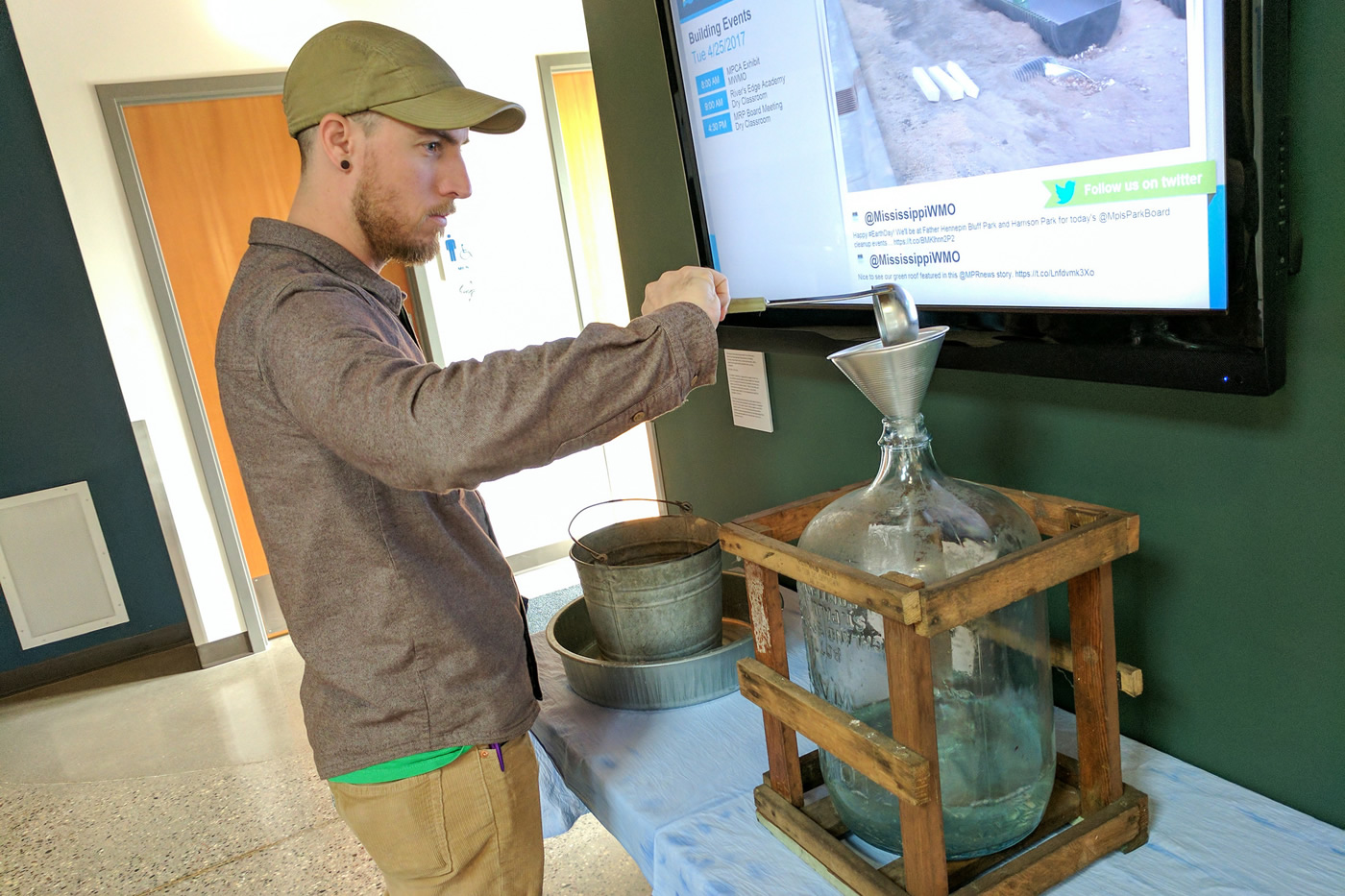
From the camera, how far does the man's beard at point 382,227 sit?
1.07 meters

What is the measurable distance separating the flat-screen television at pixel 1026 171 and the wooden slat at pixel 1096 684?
19 cm

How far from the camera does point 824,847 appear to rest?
86 centimetres

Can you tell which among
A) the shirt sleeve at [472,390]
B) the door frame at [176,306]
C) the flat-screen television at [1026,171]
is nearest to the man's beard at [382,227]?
the shirt sleeve at [472,390]

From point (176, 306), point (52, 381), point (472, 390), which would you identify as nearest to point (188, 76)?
point (176, 306)

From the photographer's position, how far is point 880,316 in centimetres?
81

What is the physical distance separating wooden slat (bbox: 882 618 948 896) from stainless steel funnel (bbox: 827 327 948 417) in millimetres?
197

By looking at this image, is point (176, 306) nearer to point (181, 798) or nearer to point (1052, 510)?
point (181, 798)

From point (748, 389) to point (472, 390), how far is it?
78 centimetres

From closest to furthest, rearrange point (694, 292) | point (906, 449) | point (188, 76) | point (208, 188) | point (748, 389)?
1. point (906, 449)
2. point (694, 292)
3. point (748, 389)
4. point (188, 76)
5. point (208, 188)

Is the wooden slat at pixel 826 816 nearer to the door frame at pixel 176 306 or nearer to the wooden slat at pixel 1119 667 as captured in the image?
the wooden slat at pixel 1119 667

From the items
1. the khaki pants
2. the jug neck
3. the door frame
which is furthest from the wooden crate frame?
the door frame

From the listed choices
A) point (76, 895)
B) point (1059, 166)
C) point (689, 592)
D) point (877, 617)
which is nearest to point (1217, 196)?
point (1059, 166)

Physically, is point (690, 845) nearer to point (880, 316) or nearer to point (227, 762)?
point (880, 316)

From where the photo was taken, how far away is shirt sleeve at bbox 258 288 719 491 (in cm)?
80
